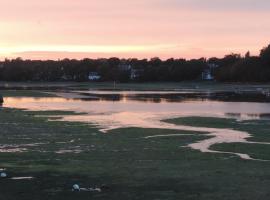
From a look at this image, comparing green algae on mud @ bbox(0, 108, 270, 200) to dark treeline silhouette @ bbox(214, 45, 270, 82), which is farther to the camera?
dark treeline silhouette @ bbox(214, 45, 270, 82)

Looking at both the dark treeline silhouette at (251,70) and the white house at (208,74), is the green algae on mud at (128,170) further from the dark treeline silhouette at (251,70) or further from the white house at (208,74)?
the white house at (208,74)

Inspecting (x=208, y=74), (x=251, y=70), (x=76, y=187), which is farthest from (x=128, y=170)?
(x=208, y=74)

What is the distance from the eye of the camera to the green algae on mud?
12.9m

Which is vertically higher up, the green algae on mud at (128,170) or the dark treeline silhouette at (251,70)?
the dark treeline silhouette at (251,70)

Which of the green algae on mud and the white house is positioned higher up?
the white house

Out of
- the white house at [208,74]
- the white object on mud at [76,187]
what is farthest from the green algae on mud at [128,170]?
the white house at [208,74]

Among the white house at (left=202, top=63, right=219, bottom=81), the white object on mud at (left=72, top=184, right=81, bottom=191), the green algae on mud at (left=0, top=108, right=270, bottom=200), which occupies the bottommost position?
the green algae on mud at (left=0, top=108, right=270, bottom=200)

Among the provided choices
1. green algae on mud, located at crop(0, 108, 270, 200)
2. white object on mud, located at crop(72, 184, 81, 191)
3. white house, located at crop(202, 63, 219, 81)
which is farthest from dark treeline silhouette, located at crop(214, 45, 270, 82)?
white object on mud, located at crop(72, 184, 81, 191)

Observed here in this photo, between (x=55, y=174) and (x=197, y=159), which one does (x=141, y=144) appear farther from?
(x=55, y=174)

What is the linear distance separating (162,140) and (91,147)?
414cm

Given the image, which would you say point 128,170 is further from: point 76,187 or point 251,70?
point 251,70

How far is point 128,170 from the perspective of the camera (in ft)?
52.9

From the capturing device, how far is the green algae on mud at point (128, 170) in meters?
12.9

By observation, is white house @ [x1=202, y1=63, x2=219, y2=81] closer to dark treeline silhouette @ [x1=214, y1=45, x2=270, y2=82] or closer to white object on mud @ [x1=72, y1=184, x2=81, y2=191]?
dark treeline silhouette @ [x1=214, y1=45, x2=270, y2=82]
